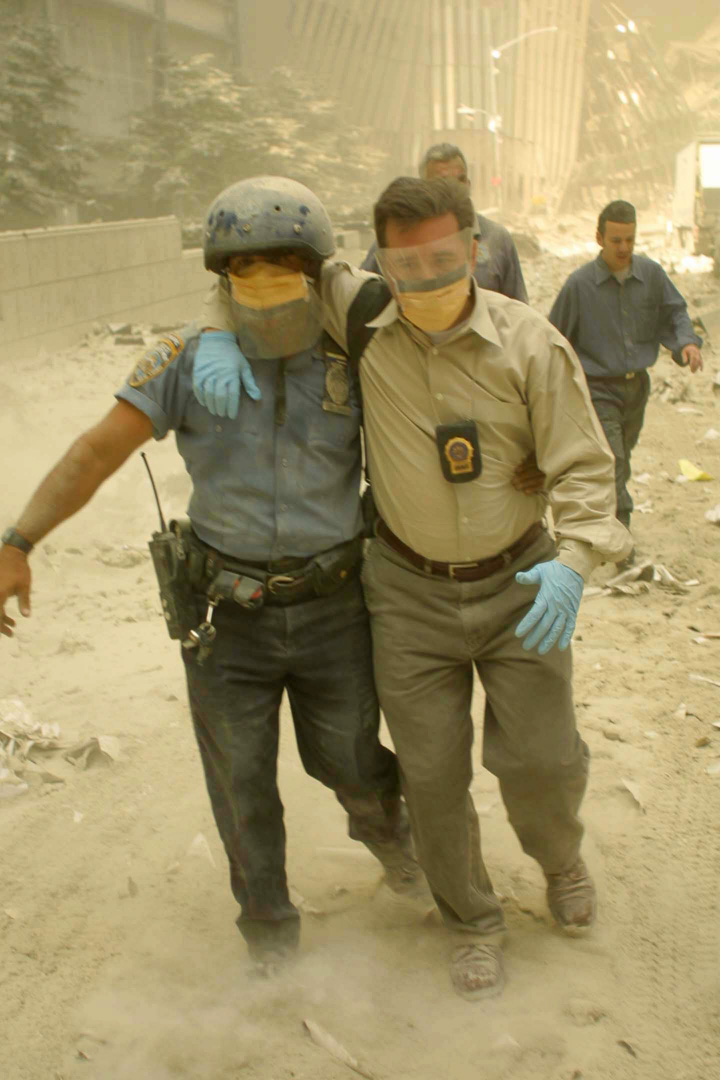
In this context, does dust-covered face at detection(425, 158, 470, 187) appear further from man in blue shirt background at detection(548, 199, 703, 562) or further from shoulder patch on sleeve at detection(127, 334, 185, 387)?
shoulder patch on sleeve at detection(127, 334, 185, 387)

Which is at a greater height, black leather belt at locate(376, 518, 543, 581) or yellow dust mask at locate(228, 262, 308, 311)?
yellow dust mask at locate(228, 262, 308, 311)

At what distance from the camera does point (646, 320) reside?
20.3 ft

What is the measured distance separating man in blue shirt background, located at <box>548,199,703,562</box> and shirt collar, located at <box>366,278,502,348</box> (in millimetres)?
3454

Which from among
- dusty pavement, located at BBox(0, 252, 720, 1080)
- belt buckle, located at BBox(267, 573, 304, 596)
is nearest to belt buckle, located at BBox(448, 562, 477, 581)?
belt buckle, located at BBox(267, 573, 304, 596)

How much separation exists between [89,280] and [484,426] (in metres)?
11.3

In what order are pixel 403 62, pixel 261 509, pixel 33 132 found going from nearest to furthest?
pixel 261 509, pixel 33 132, pixel 403 62

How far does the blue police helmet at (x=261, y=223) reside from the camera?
2.69 m

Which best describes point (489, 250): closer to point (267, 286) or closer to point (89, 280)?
point (267, 286)

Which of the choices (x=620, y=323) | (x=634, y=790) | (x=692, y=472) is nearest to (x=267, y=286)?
(x=634, y=790)

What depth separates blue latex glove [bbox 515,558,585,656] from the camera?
261 centimetres

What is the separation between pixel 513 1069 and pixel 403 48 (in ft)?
128

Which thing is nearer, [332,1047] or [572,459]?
[572,459]

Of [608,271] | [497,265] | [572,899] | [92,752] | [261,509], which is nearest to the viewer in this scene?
[261,509]

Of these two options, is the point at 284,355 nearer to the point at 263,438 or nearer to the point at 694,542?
the point at 263,438
